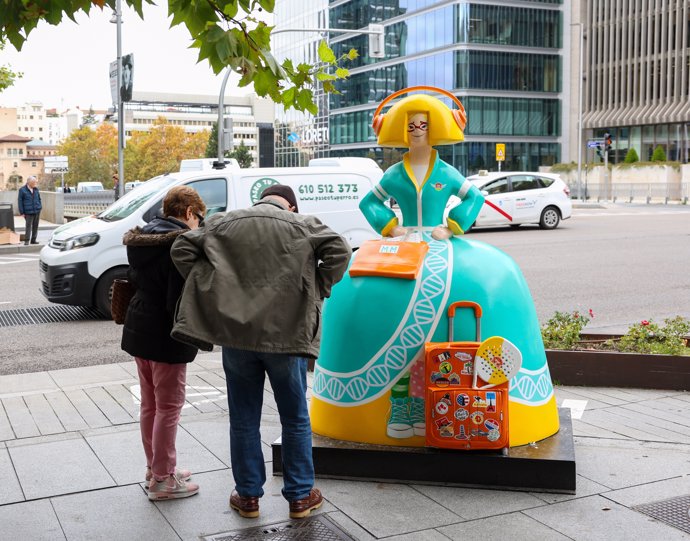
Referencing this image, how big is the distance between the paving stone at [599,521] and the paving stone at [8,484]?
2738 millimetres

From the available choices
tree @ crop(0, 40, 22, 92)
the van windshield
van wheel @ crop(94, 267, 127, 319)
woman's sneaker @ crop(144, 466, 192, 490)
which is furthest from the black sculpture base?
tree @ crop(0, 40, 22, 92)

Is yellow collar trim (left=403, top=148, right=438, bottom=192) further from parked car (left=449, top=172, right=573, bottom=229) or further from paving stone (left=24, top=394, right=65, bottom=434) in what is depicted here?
parked car (left=449, top=172, right=573, bottom=229)

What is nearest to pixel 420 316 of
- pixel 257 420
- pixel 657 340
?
pixel 257 420

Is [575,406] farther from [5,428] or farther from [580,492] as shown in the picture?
[5,428]

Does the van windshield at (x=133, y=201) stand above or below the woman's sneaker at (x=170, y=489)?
above

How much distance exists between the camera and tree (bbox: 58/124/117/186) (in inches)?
3423

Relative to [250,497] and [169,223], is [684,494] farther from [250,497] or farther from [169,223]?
[169,223]

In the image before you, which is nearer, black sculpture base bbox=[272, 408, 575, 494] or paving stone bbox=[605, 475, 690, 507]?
paving stone bbox=[605, 475, 690, 507]

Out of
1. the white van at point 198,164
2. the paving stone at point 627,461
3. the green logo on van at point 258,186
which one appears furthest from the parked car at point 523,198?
the paving stone at point 627,461

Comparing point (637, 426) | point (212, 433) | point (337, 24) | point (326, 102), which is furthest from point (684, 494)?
point (326, 102)

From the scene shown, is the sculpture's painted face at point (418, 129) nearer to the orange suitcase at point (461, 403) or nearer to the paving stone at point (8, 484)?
the orange suitcase at point (461, 403)

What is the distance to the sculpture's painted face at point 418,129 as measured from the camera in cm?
543

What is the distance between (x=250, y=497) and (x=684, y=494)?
7.58 ft

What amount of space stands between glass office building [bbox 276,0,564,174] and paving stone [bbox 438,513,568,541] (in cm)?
6559
